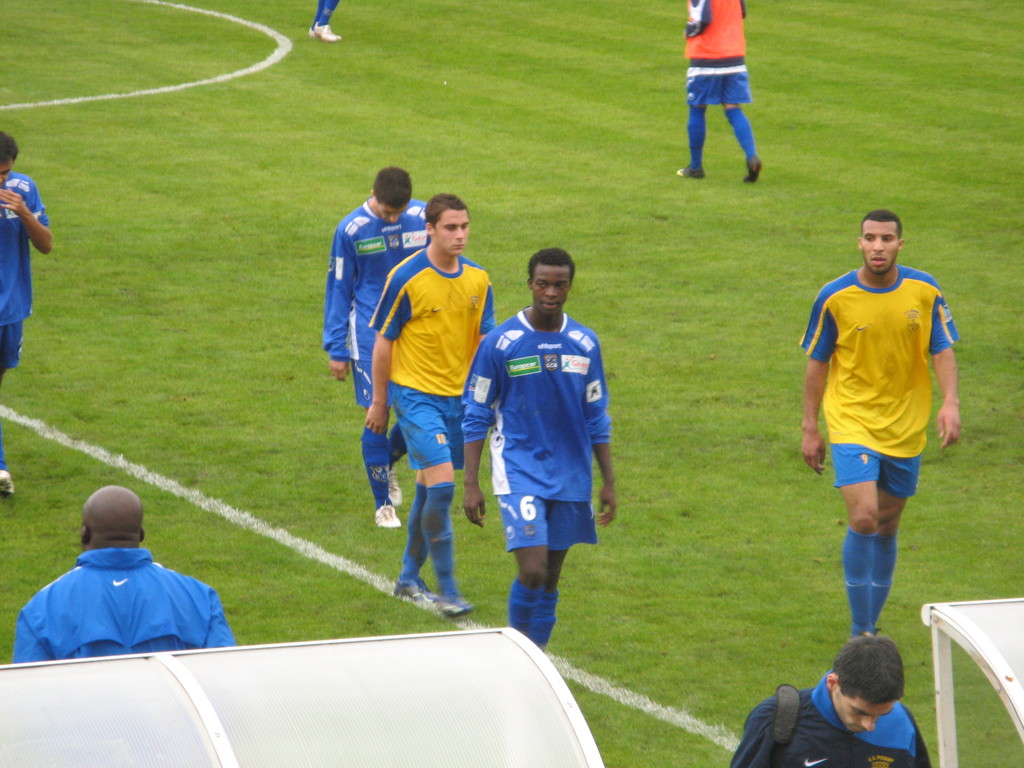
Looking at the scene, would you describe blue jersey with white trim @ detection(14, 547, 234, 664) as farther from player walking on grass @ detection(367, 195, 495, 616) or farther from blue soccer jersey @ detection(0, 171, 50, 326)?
blue soccer jersey @ detection(0, 171, 50, 326)

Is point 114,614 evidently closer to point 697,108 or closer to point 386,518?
point 386,518

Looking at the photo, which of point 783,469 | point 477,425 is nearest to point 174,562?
point 477,425

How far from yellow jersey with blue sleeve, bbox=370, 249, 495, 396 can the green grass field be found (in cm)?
130

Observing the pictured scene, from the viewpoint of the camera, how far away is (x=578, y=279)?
46.2ft

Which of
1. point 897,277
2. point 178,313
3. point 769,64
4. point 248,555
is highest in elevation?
point 769,64

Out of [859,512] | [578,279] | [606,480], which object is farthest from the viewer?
[578,279]

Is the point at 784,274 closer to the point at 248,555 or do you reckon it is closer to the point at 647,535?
the point at 647,535

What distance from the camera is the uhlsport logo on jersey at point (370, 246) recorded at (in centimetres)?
897

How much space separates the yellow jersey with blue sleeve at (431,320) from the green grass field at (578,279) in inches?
51.0

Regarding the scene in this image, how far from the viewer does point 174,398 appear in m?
11.4

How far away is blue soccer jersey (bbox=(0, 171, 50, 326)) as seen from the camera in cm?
924

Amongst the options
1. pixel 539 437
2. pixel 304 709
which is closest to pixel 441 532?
pixel 539 437

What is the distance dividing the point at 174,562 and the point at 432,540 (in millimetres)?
1701

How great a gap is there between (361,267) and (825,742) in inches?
204
